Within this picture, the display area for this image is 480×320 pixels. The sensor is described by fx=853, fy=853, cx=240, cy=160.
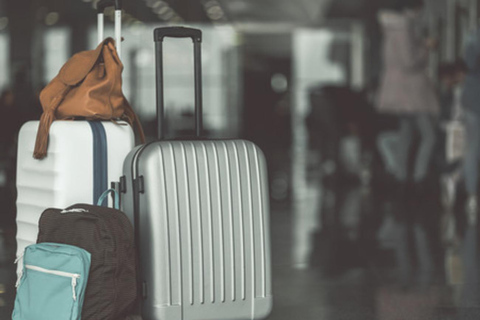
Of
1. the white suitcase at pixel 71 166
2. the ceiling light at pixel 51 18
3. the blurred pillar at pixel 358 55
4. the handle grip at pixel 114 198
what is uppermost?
the ceiling light at pixel 51 18

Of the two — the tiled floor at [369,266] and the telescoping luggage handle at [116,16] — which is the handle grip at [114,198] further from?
the tiled floor at [369,266]

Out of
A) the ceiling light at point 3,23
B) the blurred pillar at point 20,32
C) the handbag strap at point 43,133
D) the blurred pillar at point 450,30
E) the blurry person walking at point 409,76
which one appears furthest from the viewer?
the blurred pillar at point 20,32

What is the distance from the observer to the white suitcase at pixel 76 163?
298 cm

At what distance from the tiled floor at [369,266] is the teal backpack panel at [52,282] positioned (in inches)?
23.3

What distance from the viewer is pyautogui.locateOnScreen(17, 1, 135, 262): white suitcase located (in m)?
2.98

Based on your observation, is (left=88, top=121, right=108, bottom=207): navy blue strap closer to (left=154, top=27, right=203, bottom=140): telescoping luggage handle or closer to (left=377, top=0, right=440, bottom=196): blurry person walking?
(left=154, top=27, right=203, bottom=140): telescoping luggage handle

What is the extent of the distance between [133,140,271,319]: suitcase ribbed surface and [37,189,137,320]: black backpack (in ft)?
0.39

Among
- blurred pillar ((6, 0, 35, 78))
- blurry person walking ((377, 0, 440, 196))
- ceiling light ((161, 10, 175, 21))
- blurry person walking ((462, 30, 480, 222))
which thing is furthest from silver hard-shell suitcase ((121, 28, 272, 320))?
ceiling light ((161, 10, 175, 21))

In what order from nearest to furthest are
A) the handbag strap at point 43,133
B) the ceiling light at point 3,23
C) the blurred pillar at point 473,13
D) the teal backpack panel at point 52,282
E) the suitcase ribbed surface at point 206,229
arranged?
the teal backpack panel at point 52,282, the suitcase ribbed surface at point 206,229, the handbag strap at point 43,133, the blurred pillar at point 473,13, the ceiling light at point 3,23

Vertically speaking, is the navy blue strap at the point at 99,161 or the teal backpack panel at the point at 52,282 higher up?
the navy blue strap at the point at 99,161

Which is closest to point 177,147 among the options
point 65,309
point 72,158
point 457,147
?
point 72,158

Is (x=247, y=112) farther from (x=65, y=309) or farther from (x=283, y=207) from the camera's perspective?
(x=65, y=309)

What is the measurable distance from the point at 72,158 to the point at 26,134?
1.24 ft

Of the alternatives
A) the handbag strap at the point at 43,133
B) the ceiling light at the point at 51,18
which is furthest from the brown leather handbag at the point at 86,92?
the ceiling light at the point at 51,18
